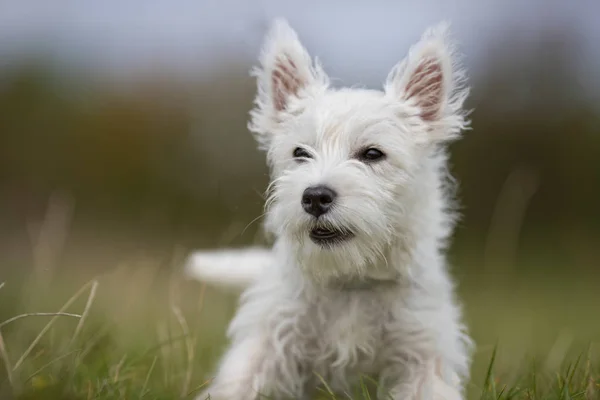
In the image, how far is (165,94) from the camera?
19.0 metres

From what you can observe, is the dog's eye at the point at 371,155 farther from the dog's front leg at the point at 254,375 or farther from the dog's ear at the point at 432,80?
the dog's front leg at the point at 254,375

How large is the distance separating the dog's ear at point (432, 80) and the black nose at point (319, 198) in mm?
1076

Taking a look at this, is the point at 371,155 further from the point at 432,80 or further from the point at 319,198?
the point at 432,80

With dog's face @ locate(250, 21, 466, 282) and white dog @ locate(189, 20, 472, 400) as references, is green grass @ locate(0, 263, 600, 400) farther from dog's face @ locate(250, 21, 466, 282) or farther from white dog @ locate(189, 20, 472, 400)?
dog's face @ locate(250, 21, 466, 282)

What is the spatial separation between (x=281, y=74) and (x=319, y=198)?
1.27 m

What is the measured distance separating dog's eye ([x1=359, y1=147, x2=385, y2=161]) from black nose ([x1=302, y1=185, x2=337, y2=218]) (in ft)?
1.61

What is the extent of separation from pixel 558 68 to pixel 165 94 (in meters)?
8.93

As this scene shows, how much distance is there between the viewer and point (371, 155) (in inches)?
179

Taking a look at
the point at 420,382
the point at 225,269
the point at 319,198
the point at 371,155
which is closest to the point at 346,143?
the point at 371,155

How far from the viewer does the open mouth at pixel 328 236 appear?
4246 mm

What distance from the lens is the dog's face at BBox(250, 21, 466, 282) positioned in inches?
166

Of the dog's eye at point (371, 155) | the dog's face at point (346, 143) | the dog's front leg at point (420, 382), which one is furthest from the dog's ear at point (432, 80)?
the dog's front leg at point (420, 382)

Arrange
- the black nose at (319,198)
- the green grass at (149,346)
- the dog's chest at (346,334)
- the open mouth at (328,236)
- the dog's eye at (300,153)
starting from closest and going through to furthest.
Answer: the green grass at (149,346)
the black nose at (319,198)
the open mouth at (328,236)
the dog's chest at (346,334)
the dog's eye at (300,153)

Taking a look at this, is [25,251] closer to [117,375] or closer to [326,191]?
[117,375]
